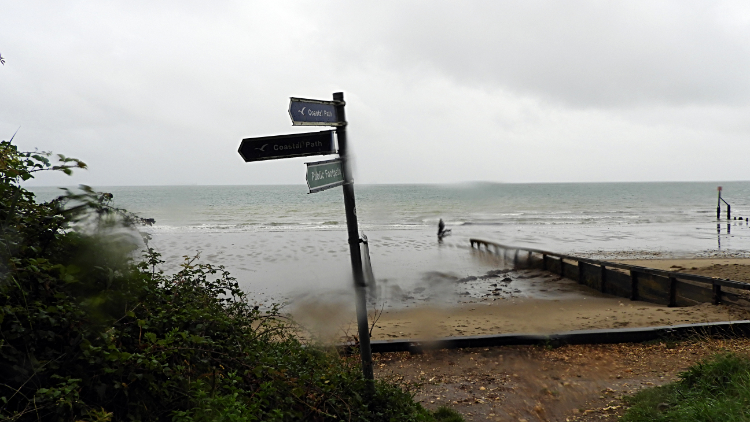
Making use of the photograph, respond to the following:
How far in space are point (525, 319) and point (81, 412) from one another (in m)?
9.20

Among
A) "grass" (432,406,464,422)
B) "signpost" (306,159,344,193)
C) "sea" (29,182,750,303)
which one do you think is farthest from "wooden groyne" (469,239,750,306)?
"signpost" (306,159,344,193)

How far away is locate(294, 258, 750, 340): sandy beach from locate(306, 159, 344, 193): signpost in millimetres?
3103

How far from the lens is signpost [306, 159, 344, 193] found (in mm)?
3548

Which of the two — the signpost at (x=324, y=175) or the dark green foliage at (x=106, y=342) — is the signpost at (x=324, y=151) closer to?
the signpost at (x=324, y=175)

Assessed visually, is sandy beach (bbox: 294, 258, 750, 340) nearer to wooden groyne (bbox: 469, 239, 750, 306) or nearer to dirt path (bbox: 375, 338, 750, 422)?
wooden groyne (bbox: 469, 239, 750, 306)

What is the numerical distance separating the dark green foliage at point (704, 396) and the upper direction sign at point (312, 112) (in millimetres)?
3574

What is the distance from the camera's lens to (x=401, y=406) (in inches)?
161

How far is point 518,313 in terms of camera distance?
11.0m

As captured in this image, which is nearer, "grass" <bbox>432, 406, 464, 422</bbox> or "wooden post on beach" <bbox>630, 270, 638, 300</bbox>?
"grass" <bbox>432, 406, 464, 422</bbox>

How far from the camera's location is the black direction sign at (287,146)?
11.9 ft

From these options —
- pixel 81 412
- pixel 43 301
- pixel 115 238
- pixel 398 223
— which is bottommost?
pixel 398 223

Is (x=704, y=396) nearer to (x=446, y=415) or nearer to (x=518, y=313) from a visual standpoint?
(x=446, y=415)

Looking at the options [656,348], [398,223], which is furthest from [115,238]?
[398,223]

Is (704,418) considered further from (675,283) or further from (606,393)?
(675,283)
